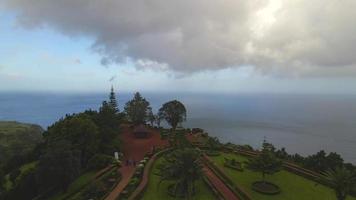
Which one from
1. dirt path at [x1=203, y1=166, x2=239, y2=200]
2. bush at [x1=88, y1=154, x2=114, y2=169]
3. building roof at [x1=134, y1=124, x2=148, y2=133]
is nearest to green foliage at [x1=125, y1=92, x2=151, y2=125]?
building roof at [x1=134, y1=124, x2=148, y2=133]

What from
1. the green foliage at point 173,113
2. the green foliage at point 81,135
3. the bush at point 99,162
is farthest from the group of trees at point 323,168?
the green foliage at point 173,113

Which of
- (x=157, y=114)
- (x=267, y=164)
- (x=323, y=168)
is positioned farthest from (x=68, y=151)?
(x=157, y=114)

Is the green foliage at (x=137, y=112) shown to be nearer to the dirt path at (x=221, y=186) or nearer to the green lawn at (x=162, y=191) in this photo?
the dirt path at (x=221, y=186)

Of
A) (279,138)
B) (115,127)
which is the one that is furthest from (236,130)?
(115,127)

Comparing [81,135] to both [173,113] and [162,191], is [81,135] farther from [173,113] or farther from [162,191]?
[173,113]

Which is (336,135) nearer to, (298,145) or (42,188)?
(298,145)

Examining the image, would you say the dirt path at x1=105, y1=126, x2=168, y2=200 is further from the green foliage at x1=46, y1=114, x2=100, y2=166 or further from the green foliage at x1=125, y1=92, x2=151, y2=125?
the green foliage at x1=46, y1=114, x2=100, y2=166
